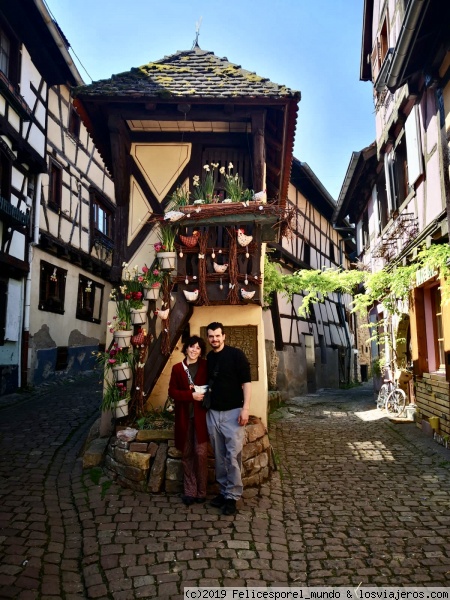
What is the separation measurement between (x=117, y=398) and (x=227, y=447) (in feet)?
6.20

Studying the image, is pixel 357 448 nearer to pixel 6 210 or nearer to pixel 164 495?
pixel 164 495

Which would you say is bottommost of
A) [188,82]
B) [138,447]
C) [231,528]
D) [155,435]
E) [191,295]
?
[231,528]

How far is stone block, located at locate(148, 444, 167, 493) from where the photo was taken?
4984 millimetres

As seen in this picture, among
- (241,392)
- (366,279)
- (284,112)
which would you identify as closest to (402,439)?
(366,279)

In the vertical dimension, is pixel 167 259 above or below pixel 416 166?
below

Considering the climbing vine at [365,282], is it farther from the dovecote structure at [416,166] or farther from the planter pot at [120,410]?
the planter pot at [120,410]

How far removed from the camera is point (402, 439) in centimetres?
757

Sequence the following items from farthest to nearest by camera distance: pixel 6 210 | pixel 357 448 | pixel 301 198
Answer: pixel 301 198
pixel 6 210
pixel 357 448

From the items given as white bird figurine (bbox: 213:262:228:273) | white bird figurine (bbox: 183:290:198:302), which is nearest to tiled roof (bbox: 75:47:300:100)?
white bird figurine (bbox: 213:262:228:273)

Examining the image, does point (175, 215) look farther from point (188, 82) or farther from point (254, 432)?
point (254, 432)

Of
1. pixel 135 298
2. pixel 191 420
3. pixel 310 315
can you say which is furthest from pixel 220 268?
pixel 310 315

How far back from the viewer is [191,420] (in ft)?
16.1

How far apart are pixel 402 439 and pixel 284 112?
17.8ft

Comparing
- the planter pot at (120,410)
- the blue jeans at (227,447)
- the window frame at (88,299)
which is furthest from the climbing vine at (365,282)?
the window frame at (88,299)
